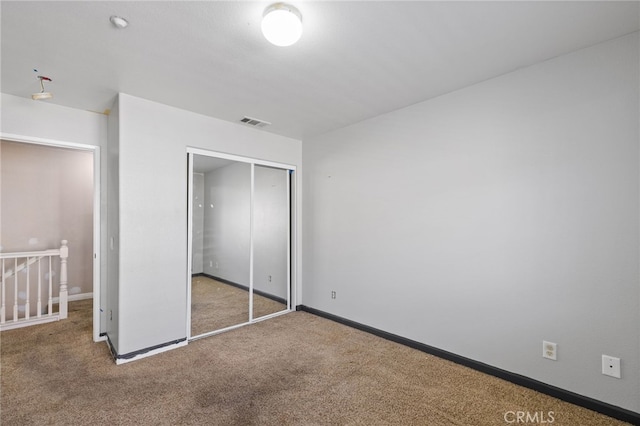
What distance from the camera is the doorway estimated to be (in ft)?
11.3

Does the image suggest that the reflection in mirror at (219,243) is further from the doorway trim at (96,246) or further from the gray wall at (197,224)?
the doorway trim at (96,246)

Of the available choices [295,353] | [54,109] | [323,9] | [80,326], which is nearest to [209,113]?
[54,109]

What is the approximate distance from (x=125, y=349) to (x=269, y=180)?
2.49 metres

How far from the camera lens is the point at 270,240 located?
416 cm

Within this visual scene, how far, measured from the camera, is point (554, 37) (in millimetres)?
2012

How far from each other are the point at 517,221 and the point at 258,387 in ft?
8.21

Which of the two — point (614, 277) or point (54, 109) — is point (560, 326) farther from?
point (54, 109)

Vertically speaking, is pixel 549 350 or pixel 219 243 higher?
pixel 219 243

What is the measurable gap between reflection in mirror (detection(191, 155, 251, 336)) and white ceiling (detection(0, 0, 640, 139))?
0.94 metres

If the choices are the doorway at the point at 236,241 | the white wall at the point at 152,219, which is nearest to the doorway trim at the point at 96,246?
the white wall at the point at 152,219

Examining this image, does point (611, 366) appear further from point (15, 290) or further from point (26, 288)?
point (26, 288)

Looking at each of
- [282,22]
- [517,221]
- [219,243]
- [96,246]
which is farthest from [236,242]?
[517,221]

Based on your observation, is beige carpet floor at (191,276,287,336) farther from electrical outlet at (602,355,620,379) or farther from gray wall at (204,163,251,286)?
electrical outlet at (602,355,620,379)

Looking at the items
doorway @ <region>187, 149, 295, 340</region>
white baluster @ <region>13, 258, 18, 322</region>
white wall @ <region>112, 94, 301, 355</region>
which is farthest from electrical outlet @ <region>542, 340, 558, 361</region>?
white baluster @ <region>13, 258, 18, 322</region>
